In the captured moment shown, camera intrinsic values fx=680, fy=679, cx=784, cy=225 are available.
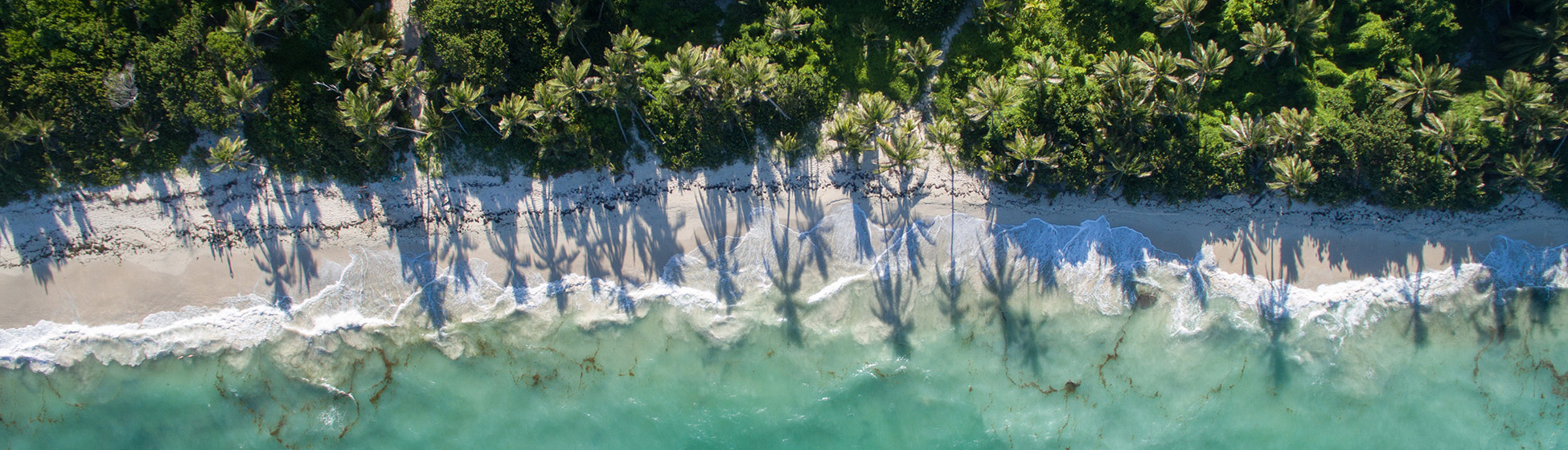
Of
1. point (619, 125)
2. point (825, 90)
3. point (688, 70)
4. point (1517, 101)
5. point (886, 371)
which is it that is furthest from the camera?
point (886, 371)

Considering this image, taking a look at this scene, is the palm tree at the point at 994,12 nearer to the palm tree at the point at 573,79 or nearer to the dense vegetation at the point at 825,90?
the dense vegetation at the point at 825,90

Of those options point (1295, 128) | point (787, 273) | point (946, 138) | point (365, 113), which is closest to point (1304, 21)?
point (1295, 128)

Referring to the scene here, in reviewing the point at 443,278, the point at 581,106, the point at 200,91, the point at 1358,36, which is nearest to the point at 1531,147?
the point at 1358,36

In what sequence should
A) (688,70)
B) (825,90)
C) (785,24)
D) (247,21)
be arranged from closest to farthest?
(688,70) → (247,21) → (785,24) → (825,90)

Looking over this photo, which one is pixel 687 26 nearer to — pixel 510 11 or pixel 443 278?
pixel 510 11

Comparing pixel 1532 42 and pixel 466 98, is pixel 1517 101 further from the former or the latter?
pixel 466 98

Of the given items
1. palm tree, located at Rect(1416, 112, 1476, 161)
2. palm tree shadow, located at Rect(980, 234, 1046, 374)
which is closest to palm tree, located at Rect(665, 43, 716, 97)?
palm tree shadow, located at Rect(980, 234, 1046, 374)

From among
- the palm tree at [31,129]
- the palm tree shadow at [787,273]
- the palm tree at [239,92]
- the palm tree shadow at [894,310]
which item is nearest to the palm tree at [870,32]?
the palm tree shadow at [787,273]
